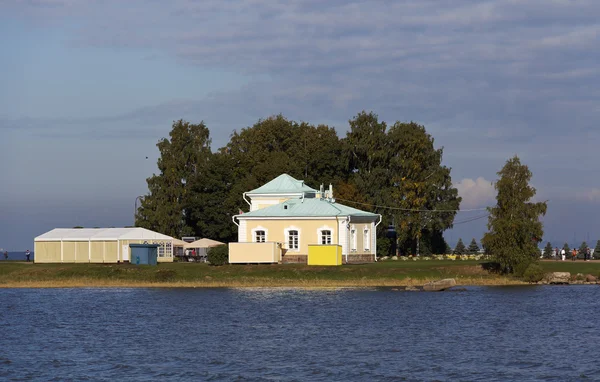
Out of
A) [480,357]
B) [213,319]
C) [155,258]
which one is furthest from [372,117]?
[480,357]

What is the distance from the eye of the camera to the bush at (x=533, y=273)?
6912cm

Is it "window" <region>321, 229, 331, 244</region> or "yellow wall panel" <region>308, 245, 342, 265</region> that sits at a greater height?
"window" <region>321, 229, 331, 244</region>

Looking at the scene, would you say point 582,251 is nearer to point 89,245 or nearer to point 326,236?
point 326,236

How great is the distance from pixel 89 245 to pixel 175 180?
67.6 feet

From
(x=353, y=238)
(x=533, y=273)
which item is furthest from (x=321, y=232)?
(x=533, y=273)

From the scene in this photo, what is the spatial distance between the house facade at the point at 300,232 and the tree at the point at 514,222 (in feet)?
44.6

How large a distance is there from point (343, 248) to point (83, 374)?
151ft

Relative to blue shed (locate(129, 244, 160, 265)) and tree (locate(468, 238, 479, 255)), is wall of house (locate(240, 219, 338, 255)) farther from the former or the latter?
tree (locate(468, 238, 479, 255))

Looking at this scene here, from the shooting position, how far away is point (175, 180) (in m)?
104

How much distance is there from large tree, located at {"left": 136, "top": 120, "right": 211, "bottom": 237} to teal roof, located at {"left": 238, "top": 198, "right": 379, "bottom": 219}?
2084 centimetres

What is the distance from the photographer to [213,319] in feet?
175

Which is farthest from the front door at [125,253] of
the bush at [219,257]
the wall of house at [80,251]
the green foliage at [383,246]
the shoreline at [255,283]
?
the green foliage at [383,246]

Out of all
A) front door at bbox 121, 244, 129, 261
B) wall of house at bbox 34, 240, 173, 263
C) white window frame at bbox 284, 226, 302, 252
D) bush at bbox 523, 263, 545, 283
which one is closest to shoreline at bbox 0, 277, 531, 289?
bush at bbox 523, 263, 545, 283

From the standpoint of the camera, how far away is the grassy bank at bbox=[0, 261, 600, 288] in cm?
6988
